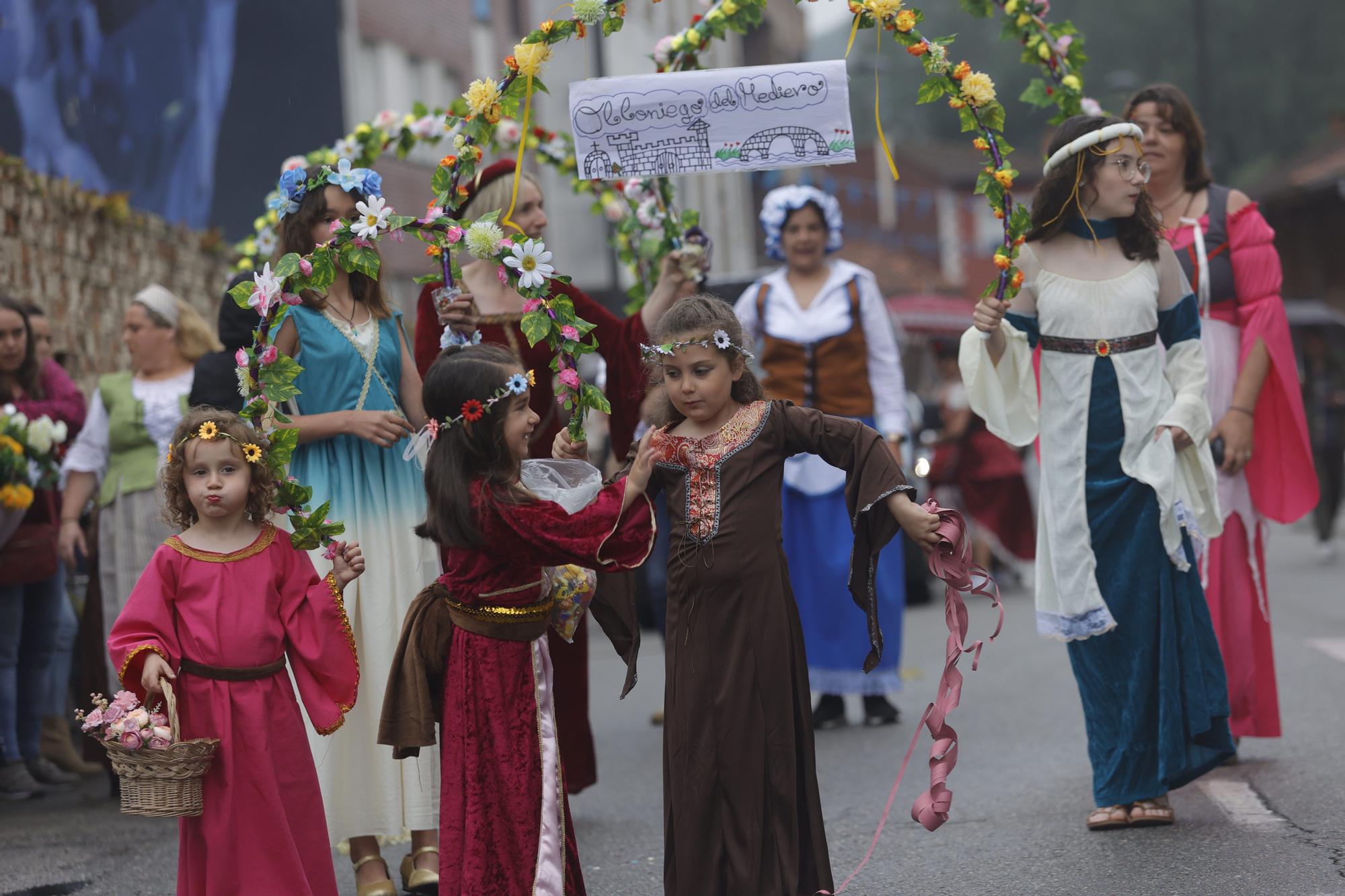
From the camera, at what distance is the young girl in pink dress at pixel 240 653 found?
4.46 m

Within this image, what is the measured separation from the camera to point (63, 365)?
29.9 feet

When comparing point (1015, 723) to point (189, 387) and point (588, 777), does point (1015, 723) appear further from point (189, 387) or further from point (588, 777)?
point (189, 387)

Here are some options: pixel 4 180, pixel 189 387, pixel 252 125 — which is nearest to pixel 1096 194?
pixel 189 387

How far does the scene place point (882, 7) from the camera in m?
5.35

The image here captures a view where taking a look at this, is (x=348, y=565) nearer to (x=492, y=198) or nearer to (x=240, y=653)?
(x=240, y=653)

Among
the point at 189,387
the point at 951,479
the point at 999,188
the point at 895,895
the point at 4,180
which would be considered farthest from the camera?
the point at 951,479

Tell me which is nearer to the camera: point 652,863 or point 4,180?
point 652,863

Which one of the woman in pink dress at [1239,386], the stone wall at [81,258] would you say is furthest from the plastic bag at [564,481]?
the stone wall at [81,258]

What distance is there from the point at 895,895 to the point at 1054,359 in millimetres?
1835

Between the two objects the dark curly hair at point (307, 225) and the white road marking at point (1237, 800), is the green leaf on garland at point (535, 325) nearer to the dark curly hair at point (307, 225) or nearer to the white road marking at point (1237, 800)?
the dark curly hair at point (307, 225)

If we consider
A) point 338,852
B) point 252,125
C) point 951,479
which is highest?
point 252,125

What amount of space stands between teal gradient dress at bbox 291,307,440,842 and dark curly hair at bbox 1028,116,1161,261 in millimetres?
2210

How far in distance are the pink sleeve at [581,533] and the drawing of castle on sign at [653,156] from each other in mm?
1545

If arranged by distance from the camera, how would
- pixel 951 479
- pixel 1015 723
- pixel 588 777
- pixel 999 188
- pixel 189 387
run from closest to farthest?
pixel 999 188, pixel 588 777, pixel 189 387, pixel 1015 723, pixel 951 479
